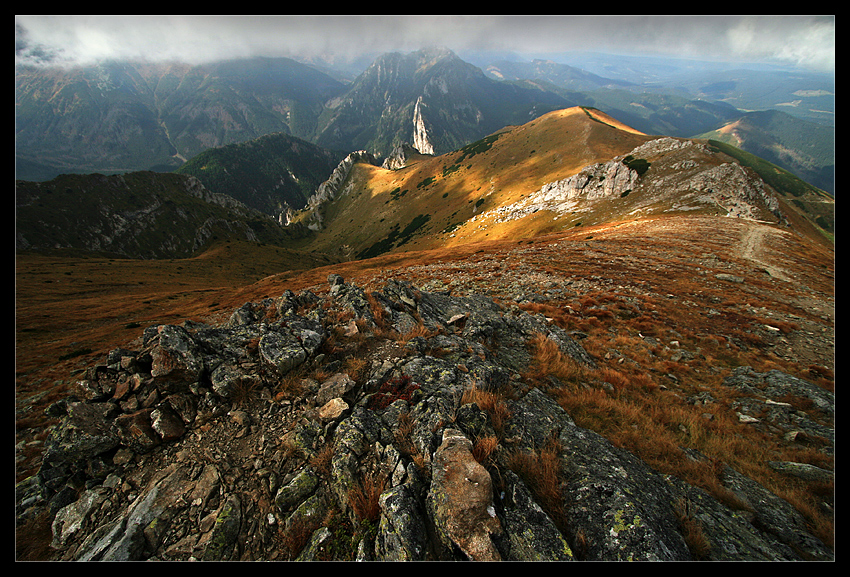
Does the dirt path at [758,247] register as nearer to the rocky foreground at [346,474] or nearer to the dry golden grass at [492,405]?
the rocky foreground at [346,474]

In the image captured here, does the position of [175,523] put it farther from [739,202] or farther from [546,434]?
[739,202]

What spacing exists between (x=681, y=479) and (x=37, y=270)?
119 meters

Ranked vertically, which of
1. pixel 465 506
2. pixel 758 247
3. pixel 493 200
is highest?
pixel 465 506

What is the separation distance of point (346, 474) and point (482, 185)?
147 m

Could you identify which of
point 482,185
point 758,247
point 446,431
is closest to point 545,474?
point 446,431

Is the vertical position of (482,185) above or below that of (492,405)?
below

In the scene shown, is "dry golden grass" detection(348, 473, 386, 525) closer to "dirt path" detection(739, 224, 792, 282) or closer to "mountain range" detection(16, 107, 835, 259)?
"dirt path" detection(739, 224, 792, 282)

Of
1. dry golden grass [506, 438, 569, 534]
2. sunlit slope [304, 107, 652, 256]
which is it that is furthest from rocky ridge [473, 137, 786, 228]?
dry golden grass [506, 438, 569, 534]

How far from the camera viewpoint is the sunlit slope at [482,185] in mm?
107375

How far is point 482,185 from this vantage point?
140 m

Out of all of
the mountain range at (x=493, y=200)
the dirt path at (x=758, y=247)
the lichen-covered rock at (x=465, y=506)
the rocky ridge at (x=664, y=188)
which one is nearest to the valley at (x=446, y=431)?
the lichen-covered rock at (x=465, y=506)

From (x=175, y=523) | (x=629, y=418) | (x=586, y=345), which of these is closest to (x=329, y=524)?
(x=175, y=523)

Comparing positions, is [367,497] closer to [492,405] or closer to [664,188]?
[492,405]

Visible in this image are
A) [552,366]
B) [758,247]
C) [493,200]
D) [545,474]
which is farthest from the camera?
[493,200]
